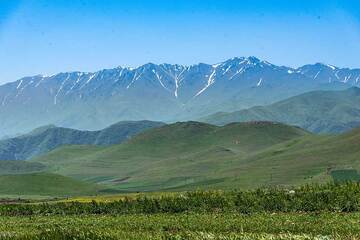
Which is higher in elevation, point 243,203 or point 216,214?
point 243,203

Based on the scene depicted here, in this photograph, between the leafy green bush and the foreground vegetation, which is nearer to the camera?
the foreground vegetation

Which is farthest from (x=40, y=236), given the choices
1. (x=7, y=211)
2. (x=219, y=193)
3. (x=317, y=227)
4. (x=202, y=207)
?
(x=7, y=211)

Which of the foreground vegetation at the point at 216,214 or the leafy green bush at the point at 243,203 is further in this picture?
the leafy green bush at the point at 243,203

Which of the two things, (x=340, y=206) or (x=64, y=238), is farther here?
(x=340, y=206)

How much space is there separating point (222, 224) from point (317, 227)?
310 inches

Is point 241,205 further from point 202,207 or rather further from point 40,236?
point 40,236

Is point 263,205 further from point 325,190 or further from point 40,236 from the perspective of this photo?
point 40,236

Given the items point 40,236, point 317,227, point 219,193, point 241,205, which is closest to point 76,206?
point 219,193

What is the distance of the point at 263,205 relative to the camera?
5947 cm

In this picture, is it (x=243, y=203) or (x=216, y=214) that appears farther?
(x=243, y=203)

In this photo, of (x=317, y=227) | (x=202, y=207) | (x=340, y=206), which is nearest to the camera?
(x=317, y=227)

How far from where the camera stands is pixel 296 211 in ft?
186

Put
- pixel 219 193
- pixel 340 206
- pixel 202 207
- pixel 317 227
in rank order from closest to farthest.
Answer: pixel 317 227
pixel 340 206
pixel 202 207
pixel 219 193

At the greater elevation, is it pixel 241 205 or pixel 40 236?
pixel 40 236
